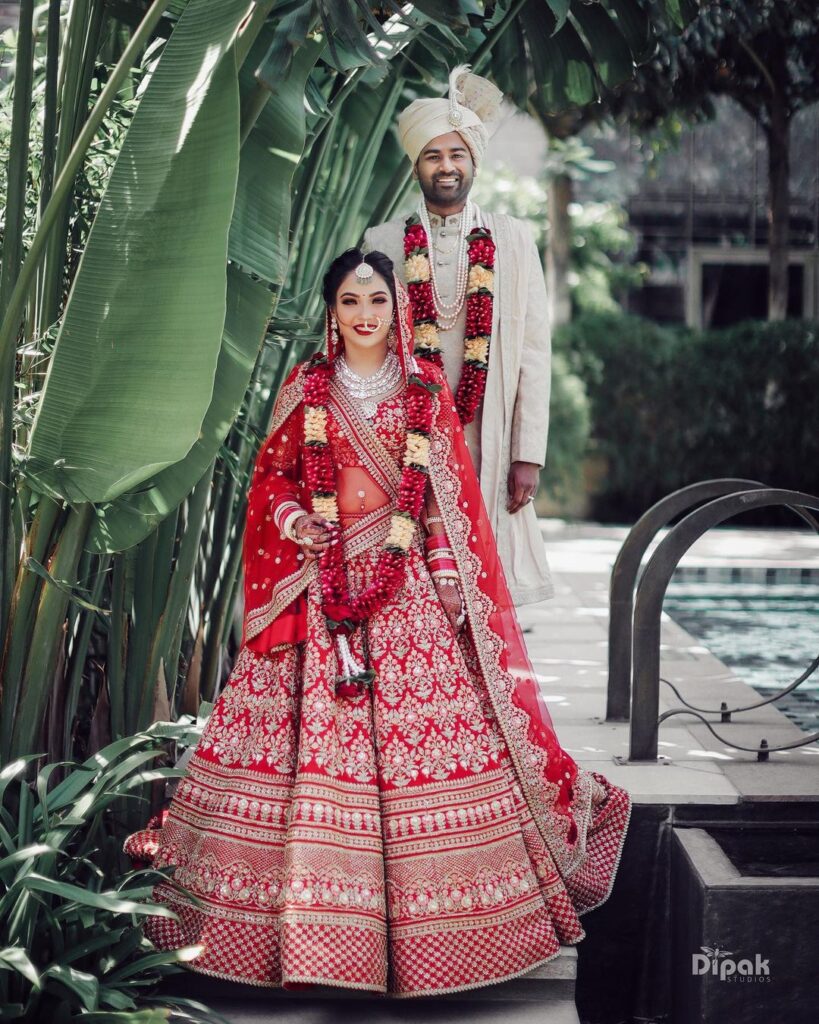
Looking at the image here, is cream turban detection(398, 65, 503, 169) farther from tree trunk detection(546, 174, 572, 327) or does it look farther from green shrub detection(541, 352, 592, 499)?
tree trunk detection(546, 174, 572, 327)

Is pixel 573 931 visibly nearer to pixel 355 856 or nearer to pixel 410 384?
pixel 355 856

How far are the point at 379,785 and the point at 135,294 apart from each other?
1281 millimetres

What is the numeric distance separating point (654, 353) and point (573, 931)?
1212 centimetres

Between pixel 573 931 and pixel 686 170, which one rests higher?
pixel 686 170

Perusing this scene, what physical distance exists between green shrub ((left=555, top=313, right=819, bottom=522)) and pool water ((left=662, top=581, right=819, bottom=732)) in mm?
4986

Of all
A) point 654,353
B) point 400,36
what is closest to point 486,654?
point 400,36

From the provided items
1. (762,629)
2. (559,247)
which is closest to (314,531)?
(762,629)

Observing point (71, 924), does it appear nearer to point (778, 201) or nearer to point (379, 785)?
point (379, 785)

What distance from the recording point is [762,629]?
8.14m

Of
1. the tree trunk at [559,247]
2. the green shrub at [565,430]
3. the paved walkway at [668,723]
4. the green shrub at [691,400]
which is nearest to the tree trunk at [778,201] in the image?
the green shrub at [691,400]

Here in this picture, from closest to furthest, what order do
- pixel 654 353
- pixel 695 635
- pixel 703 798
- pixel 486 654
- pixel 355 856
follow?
pixel 355 856 → pixel 486 654 → pixel 703 798 → pixel 695 635 → pixel 654 353

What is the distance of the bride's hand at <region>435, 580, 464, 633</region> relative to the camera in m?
3.53

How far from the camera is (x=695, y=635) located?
7.94 m

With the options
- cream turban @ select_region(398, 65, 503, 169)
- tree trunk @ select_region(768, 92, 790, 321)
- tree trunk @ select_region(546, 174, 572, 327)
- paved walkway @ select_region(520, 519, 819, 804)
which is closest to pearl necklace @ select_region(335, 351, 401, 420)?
cream turban @ select_region(398, 65, 503, 169)
